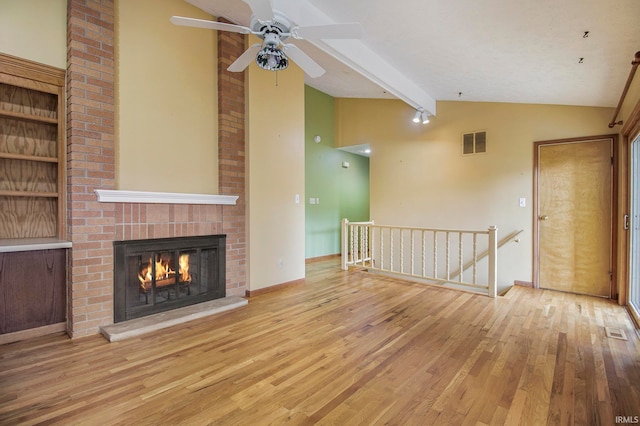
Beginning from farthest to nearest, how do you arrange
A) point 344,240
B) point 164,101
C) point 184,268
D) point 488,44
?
point 344,240
point 184,268
point 164,101
point 488,44

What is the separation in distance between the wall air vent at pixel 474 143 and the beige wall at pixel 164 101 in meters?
3.92

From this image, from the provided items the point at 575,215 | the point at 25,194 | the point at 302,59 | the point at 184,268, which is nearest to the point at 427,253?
the point at 575,215

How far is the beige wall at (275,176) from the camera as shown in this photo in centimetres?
386

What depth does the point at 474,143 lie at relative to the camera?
4910mm

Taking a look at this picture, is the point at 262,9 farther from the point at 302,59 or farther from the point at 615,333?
the point at 615,333

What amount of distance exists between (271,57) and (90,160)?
187 cm

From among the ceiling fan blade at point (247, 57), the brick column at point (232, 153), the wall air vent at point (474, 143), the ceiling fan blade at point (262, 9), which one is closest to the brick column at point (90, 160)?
the brick column at point (232, 153)

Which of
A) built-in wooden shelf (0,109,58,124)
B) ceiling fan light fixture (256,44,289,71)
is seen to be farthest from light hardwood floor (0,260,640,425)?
ceiling fan light fixture (256,44,289,71)

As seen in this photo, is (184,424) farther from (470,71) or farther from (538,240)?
(538,240)

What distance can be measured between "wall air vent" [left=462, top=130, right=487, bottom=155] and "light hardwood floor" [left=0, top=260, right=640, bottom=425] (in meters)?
2.63

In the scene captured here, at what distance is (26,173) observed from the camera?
108 inches

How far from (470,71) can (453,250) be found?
2874mm

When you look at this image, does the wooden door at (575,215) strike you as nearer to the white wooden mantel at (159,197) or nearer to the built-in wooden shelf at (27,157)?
the white wooden mantel at (159,197)

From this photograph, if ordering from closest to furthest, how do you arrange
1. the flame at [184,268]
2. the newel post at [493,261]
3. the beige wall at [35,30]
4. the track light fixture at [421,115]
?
the beige wall at [35,30]
the flame at [184,268]
the newel post at [493,261]
the track light fixture at [421,115]
